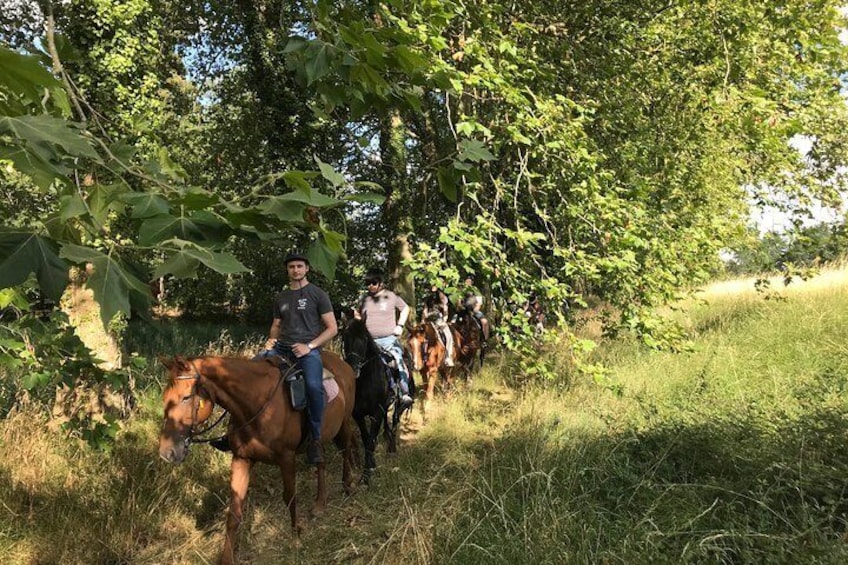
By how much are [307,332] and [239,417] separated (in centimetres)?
117

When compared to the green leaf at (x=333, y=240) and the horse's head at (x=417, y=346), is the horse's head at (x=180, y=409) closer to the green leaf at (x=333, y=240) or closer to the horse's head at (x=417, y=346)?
the green leaf at (x=333, y=240)

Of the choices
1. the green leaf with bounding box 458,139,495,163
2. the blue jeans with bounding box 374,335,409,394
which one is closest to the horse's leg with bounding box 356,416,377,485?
the blue jeans with bounding box 374,335,409,394

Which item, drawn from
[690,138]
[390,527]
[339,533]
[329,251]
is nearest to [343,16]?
[329,251]

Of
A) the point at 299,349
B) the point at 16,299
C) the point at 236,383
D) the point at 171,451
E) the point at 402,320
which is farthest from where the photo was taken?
the point at 402,320

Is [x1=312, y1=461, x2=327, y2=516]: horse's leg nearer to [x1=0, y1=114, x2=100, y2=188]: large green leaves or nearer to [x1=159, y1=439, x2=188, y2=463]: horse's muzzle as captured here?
[x1=159, y1=439, x2=188, y2=463]: horse's muzzle

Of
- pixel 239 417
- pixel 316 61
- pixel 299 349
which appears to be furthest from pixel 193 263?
pixel 299 349

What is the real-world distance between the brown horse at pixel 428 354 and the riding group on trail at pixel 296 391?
5.73 feet

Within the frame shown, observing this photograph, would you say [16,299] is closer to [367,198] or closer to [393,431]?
[367,198]

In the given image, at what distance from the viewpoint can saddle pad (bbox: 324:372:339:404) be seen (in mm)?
5815

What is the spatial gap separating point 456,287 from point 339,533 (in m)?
2.81

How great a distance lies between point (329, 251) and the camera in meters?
1.36

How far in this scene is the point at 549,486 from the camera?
420 cm

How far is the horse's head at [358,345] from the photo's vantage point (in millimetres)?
7074

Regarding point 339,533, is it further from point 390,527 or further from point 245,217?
point 245,217
